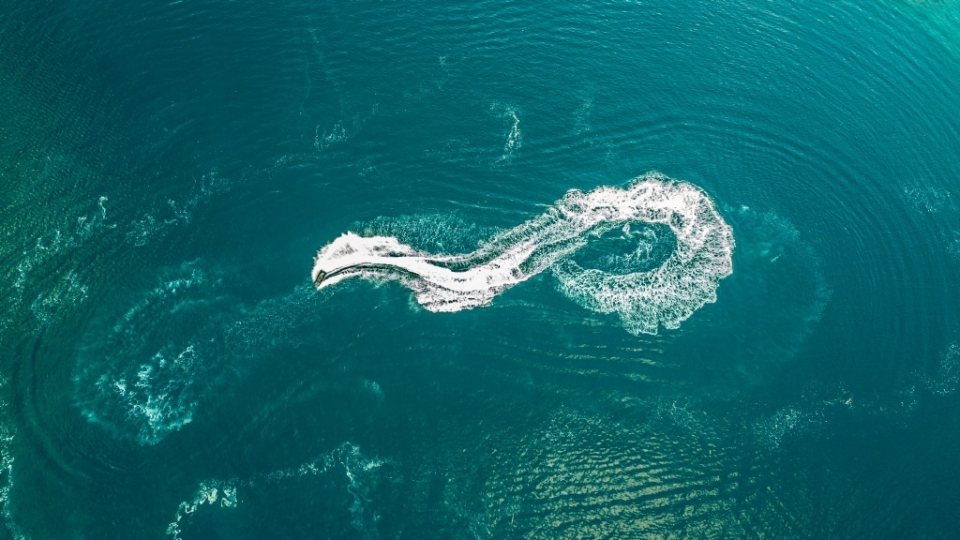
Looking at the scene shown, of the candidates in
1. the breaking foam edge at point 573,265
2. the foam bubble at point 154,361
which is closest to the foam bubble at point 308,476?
the foam bubble at point 154,361

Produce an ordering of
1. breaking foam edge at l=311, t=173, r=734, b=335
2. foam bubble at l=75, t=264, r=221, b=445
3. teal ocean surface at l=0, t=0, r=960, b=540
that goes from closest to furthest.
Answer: teal ocean surface at l=0, t=0, r=960, b=540, foam bubble at l=75, t=264, r=221, b=445, breaking foam edge at l=311, t=173, r=734, b=335

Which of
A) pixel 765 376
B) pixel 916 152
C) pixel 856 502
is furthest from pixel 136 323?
pixel 916 152

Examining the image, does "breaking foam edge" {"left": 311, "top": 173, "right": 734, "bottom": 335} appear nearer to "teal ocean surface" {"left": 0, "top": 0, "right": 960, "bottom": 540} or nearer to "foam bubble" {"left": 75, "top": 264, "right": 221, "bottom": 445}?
"teal ocean surface" {"left": 0, "top": 0, "right": 960, "bottom": 540}

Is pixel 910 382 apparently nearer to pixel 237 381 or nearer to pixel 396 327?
pixel 396 327

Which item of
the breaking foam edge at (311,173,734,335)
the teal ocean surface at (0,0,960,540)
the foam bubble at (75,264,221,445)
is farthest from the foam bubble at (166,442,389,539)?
the breaking foam edge at (311,173,734,335)

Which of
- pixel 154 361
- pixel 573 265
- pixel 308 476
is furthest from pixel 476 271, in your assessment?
Result: pixel 154 361

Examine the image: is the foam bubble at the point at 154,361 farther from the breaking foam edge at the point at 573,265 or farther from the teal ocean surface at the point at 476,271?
the breaking foam edge at the point at 573,265

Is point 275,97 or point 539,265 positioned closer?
point 539,265
